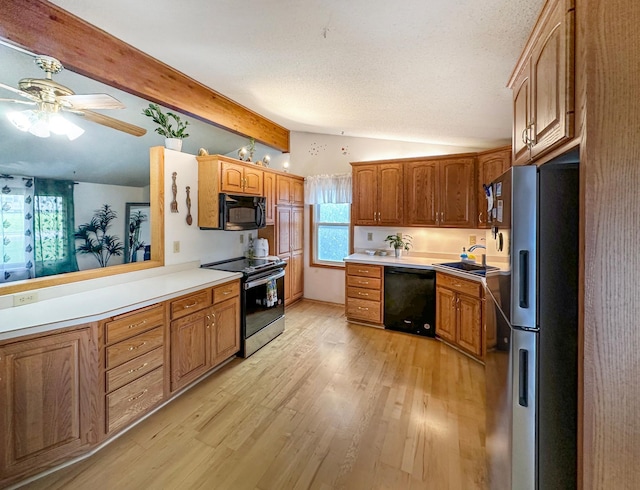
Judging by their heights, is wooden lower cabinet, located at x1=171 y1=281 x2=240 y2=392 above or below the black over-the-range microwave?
below

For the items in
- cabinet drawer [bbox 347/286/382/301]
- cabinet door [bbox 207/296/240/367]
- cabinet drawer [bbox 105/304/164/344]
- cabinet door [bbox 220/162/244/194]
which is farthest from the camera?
cabinet drawer [bbox 347/286/382/301]

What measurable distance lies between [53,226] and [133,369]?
4.35 metres

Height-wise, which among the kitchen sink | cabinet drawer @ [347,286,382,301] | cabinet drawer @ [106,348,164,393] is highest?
the kitchen sink

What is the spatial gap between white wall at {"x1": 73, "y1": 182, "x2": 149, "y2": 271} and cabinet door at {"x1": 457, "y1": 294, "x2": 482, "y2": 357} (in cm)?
626

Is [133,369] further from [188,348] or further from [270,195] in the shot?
[270,195]

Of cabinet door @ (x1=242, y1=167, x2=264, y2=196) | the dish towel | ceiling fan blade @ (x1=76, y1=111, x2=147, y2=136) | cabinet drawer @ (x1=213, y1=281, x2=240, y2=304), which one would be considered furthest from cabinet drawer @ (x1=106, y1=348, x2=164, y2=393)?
cabinet door @ (x1=242, y1=167, x2=264, y2=196)

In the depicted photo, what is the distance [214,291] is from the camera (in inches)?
104

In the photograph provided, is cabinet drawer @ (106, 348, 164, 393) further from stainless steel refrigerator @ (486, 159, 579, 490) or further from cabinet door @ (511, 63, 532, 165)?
cabinet door @ (511, 63, 532, 165)

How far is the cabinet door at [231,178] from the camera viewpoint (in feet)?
10.3

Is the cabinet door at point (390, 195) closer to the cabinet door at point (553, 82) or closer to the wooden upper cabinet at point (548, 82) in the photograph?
the wooden upper cabinet at point (548, 82)

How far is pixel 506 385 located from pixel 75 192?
6.54m

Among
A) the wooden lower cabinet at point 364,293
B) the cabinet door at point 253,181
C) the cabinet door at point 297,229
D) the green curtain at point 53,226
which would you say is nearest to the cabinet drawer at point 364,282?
the wooden lower cabinet at point 364,293

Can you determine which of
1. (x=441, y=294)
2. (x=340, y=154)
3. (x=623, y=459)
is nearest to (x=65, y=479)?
(x=623, y=459)

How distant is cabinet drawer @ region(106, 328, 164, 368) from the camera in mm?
1835
